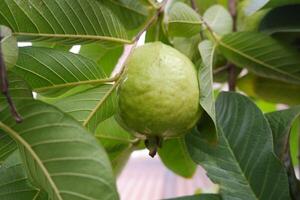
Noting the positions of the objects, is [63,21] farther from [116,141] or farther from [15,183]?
[116,141]

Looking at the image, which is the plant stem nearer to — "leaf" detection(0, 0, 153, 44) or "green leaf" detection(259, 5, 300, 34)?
"green leaf" detection(259, 5, 300, 34)

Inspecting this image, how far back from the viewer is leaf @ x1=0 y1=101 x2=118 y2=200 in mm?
544

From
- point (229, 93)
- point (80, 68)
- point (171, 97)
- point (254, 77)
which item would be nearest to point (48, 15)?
point (80, 68)

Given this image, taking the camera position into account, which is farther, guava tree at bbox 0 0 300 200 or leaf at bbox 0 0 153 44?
leaf at bbox 0 0 153 44

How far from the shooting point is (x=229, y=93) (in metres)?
0.90

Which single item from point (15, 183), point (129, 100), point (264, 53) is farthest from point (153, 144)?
point (264, 53)

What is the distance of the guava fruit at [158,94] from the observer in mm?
695

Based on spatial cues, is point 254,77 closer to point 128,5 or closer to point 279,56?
point 279,56

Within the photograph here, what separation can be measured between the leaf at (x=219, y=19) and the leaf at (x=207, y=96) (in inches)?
9.3

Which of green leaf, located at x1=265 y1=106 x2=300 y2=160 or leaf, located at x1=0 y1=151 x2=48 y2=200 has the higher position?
leaf, located at x1=0 y1=151 x2=48 y2=200

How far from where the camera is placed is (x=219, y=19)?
3.65 ft

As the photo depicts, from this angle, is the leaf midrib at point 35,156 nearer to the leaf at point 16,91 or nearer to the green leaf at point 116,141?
the leaf at point 16,91

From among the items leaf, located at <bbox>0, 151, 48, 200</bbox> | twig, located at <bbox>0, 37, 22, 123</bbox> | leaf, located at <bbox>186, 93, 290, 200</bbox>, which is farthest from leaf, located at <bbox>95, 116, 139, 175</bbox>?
twig, located at <bbox>0, 37, 22, 123</bbox>

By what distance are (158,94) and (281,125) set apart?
29cm
